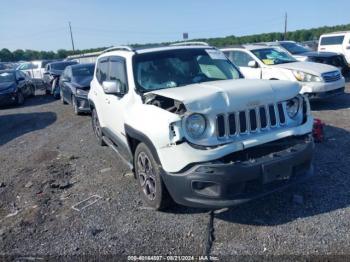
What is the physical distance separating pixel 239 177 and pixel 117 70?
2.92 meters

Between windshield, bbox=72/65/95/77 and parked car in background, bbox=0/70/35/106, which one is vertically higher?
windshield, bbox=72/65/95/77

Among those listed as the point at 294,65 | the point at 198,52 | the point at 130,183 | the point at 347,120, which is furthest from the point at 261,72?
the point at 130,183

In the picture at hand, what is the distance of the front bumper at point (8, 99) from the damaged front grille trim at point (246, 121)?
1315 cm

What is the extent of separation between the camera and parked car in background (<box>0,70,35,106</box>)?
14758 millimetres

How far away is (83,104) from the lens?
11.2 meters

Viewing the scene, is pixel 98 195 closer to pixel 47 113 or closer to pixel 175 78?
pixel 175 78

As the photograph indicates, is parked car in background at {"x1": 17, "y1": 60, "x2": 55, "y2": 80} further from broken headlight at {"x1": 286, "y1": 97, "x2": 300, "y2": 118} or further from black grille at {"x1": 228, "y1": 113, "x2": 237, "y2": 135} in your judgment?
black grille at {"x1": 228, "y1": 113, "x2": 237, "y2": 135}

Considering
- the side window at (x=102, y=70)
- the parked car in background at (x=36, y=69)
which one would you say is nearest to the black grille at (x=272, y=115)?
the side window at (x=102, y=70)

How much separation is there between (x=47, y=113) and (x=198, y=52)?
8837 mm

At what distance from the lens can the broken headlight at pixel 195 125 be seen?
3.68 meters

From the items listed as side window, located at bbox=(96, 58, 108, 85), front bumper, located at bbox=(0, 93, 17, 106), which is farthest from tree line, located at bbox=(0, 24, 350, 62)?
side window, located at bbox=(96, 58, 108, 85)

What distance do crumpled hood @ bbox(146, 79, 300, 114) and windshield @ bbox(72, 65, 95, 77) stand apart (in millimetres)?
8927

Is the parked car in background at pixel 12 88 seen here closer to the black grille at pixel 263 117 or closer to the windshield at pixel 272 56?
the windshield at pixel 272 56

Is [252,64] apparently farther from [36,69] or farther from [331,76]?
[36,69]
